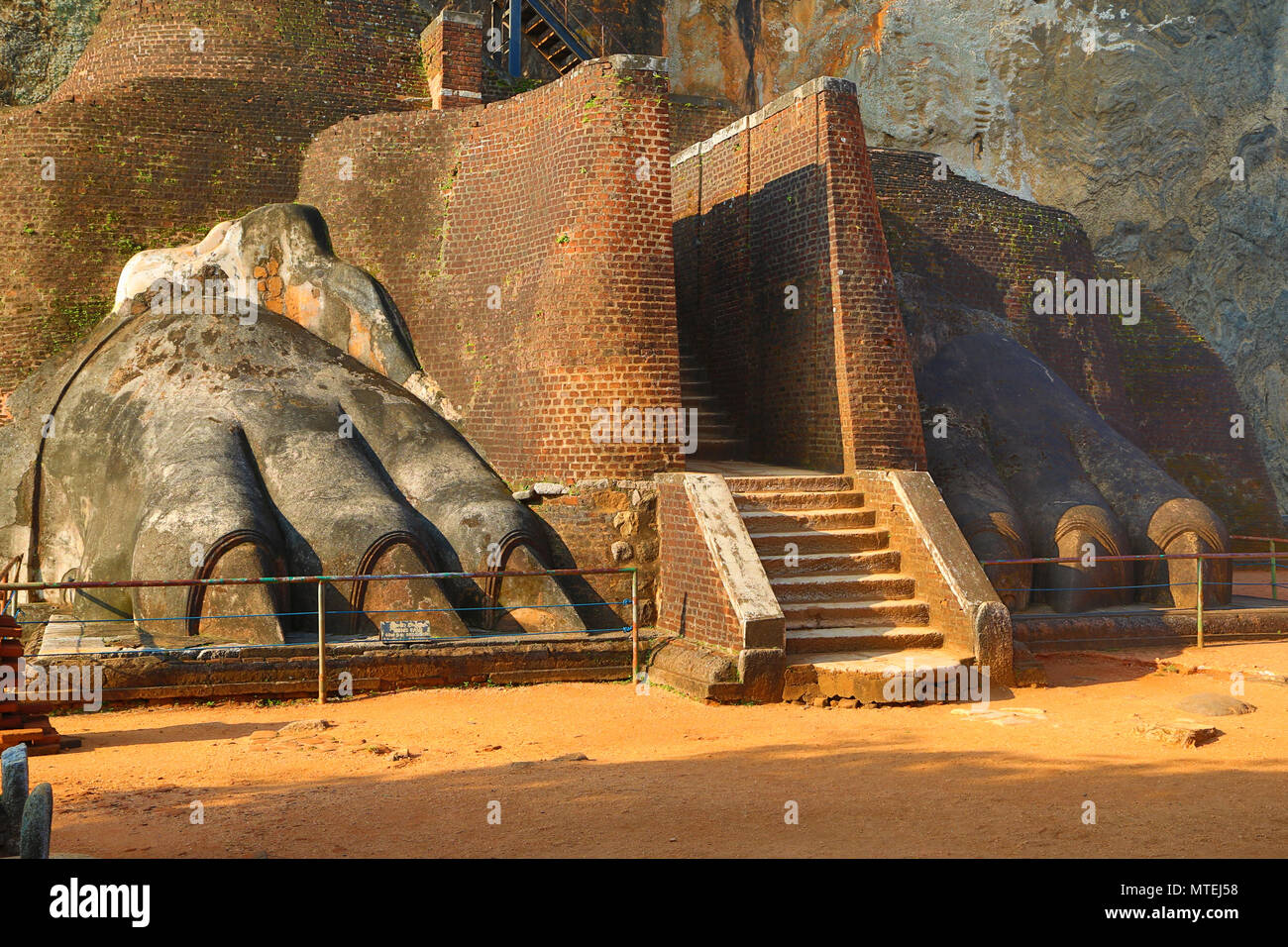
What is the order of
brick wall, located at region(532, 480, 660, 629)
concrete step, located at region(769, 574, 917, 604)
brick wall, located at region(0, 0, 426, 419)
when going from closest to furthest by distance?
concrete step, located at region(769, 574, 917, 604), brick wall, located at region(532, 480, 660, 629), brick wall, located at region(0, 0, 426, 419)

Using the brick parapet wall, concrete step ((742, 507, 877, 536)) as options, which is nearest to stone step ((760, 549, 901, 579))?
concrete step ((742, 507, 877, 536))

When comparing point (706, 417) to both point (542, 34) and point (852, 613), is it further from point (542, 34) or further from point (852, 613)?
point (542, 34)

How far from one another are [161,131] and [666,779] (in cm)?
1172

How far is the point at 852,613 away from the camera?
10727mm

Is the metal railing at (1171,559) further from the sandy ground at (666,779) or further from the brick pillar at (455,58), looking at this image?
the brick pillar at (455,58)

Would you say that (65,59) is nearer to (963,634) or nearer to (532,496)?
(532,496)

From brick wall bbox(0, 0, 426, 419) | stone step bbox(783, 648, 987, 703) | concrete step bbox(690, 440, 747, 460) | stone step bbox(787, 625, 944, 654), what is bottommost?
stone step bbox(783, 648, 987, 703)

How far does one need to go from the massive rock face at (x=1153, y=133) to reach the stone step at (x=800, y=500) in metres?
17.0

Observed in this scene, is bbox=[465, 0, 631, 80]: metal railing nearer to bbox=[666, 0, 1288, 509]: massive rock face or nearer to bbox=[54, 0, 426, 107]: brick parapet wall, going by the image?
bbox=[54, 0, 426, 107]: brick parapet wall

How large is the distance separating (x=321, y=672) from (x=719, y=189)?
7830 mm

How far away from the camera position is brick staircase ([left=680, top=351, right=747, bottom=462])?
14.0 metres

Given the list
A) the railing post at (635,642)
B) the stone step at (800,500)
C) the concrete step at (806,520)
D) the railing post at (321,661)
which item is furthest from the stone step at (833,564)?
the railing post at (321,661)

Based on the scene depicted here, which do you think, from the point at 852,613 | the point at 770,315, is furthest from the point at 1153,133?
the point at 852,613

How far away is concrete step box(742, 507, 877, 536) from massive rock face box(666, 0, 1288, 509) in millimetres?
17256
